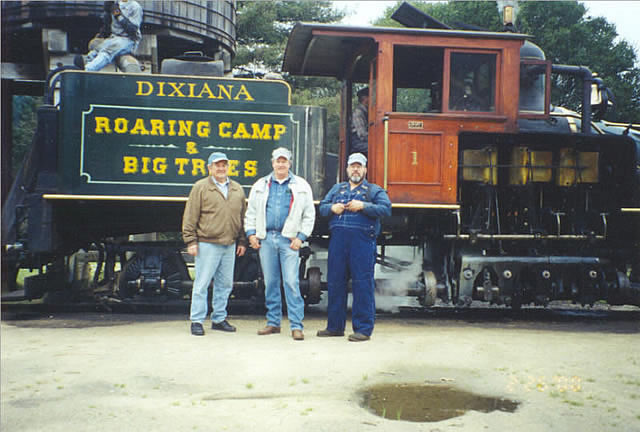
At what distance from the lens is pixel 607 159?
8156 mm

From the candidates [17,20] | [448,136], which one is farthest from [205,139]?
[17,20]

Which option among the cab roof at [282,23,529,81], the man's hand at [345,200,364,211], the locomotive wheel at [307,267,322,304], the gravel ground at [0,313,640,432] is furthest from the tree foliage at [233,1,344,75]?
the gravel ground at [0,313,640,432]

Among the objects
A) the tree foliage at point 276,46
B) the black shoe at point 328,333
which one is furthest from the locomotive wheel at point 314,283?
the tree foliage at point 276,46

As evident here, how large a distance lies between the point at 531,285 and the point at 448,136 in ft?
6.75

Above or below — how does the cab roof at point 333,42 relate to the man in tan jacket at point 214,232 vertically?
above

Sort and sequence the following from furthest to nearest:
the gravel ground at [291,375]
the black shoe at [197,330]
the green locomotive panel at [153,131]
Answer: the green locomotive panel at [153,131], the black shoe at [197,330], the gravel ground at [291,375]

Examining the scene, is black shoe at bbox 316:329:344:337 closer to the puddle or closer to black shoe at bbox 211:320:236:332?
black shoe at bbox 211:320:236:332

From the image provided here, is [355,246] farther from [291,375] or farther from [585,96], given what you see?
[585,96]

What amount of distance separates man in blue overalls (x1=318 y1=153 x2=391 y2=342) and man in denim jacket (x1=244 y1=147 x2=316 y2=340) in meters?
0.27

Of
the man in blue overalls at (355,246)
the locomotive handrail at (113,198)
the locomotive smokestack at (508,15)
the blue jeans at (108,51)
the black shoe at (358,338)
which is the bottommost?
the black shoe at (358,338)

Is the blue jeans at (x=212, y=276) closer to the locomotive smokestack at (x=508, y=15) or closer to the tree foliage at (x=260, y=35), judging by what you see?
the locomotive smokestack at (x=508, y=15)

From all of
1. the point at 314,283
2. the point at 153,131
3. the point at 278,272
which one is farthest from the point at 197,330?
the point at 153,131

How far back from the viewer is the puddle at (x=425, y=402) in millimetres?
4035

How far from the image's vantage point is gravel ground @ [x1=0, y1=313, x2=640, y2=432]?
385cm
